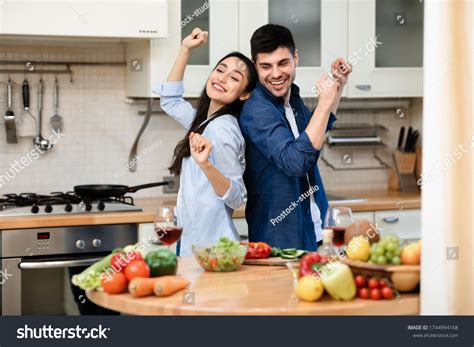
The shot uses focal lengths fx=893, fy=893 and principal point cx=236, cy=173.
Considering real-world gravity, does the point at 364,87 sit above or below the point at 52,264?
above

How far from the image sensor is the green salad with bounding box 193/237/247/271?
270cm

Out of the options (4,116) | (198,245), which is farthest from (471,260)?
(4,116)

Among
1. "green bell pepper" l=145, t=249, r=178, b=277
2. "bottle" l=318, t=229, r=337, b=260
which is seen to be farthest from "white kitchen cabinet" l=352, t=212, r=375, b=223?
"green bell pepper" l=145, t=249, r=178, b=277

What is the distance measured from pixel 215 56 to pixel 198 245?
6.34ft

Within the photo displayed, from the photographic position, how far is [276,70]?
333 centimetres

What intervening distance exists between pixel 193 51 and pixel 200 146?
5.63 feet

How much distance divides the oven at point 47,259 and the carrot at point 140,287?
1.67 meters

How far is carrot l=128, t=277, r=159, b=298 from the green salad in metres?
0.31

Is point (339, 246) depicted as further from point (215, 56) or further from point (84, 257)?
point (215, 56)

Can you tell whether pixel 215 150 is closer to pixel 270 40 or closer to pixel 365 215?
pixel 270 40

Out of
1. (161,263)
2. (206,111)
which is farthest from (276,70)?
(161,263)

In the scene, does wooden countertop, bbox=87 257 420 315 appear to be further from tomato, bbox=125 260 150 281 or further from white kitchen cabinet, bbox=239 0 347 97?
white kitchen cabinet, bbox=239 0 347 97

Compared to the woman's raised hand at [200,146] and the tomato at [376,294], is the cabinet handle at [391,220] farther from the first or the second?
the tomato at [376,294]

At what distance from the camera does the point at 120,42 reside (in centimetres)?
465
